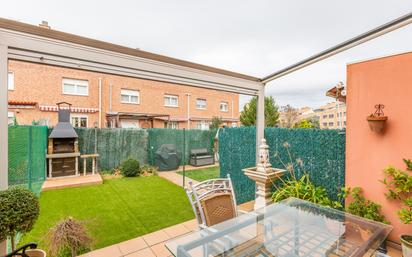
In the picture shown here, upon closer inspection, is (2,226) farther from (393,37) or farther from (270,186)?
(393,37)

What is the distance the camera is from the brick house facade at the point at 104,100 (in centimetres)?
893

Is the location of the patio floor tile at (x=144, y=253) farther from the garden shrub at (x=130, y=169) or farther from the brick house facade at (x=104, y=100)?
the brick house facade at (x=104, y=100)

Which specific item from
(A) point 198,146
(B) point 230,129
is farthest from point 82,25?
(A) point 198,146

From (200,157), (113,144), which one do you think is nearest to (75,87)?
(113,144)

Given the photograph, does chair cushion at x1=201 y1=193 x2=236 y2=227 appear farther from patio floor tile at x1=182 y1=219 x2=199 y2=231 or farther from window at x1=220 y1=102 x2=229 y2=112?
window at x1=220 y1=102 x2=229 y2=112

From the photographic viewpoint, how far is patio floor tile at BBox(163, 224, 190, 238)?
131 inches

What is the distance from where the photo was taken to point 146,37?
4594 millimetres

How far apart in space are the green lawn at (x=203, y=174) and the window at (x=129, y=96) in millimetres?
6271

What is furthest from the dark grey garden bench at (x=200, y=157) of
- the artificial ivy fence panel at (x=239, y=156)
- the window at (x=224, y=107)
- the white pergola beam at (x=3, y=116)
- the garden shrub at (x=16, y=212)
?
the white pergola beam at (x=3, y=116)

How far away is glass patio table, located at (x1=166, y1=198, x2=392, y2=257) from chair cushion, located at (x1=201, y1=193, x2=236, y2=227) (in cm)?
16

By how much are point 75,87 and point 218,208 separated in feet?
35.5

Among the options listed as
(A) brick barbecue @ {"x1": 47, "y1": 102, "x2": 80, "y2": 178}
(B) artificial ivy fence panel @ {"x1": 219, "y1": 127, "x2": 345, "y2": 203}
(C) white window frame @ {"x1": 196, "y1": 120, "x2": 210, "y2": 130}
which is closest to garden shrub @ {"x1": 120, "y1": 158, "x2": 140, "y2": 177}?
(A) brick barbecue @ {"x1": 47, "y1": 102, "x2": 80, "y2": 178}

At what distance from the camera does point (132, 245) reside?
9.80ft

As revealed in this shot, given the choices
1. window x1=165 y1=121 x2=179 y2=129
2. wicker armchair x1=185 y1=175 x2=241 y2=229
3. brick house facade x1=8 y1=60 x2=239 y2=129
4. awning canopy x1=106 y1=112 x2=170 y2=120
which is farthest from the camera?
window x1=165 y1=121 x2=179 y2=129
